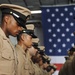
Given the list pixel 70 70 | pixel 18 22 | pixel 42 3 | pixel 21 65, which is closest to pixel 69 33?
pixel 42 3

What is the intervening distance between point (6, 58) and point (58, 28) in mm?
8211

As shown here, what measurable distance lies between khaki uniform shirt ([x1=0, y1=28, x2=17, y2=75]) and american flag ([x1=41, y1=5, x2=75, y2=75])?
7783 mm

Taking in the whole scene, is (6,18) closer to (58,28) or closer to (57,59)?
(58,28)

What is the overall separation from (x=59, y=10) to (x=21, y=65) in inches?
250

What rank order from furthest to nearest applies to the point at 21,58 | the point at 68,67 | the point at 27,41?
the point at 68,67
the point at 27,41
the point at 21,58

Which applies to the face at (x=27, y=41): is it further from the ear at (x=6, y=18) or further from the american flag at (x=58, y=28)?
the american flag at (x=58, y=28)

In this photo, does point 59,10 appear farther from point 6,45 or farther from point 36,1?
point 6,45

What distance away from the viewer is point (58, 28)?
11.5 meters

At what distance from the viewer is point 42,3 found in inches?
490

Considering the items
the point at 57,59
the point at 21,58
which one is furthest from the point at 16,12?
the point at 57,59

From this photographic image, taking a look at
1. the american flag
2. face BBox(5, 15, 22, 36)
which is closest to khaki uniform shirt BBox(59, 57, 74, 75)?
the american flag

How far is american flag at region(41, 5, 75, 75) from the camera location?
1125cm

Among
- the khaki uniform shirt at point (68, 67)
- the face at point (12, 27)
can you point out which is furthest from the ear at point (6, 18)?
the khaki uniform shirt at point (68, 67)

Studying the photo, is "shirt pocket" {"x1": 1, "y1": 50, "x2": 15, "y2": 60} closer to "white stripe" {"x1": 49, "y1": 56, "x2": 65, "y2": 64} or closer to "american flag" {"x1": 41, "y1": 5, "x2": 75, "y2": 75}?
"american flag" {"x1": 41, "y1": 5, "x2": 75, "y2": 75}
